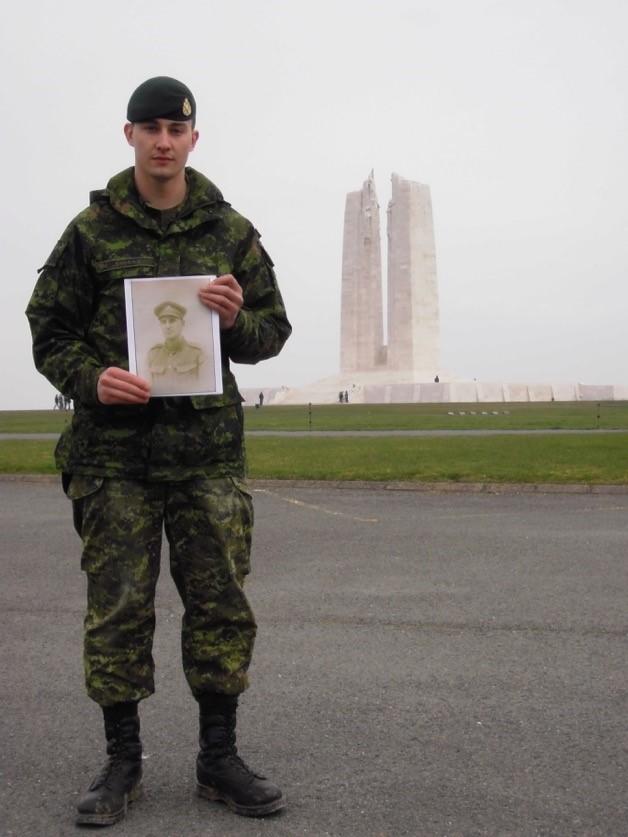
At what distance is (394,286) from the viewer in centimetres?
6894

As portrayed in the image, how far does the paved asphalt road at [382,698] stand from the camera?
9.78ft

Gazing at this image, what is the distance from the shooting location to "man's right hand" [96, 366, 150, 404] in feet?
9.84

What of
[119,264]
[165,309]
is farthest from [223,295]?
[119,264]

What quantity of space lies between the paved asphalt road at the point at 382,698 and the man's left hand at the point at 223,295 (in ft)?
4.45

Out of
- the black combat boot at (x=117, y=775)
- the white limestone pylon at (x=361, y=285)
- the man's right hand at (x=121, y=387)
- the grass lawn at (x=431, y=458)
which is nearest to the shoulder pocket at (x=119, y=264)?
the man's right hand at (x=121, y=387)

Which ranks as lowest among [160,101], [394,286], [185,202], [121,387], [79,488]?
[79,488]

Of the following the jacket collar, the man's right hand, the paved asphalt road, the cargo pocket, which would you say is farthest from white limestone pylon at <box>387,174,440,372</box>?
the man's right hand

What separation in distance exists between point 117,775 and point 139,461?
2.82 feet

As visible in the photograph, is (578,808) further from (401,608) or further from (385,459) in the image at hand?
(385,459)

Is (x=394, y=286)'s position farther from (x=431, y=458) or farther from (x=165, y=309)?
(x=165, y=309)

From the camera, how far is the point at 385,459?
15.7 metres

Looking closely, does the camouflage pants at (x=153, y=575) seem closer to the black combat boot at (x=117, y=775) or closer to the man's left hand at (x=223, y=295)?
the black combat boot at (x=117, y=775)

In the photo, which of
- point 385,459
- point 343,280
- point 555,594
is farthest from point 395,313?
point 555,594

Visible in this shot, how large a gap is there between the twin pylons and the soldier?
214 ft
